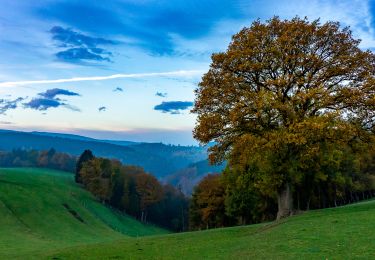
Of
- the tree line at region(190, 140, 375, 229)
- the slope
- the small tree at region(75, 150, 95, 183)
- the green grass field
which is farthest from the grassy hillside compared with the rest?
the slope

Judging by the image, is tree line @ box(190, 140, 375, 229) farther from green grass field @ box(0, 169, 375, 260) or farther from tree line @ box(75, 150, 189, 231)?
tree line @ box(75, 150, 189, 231)

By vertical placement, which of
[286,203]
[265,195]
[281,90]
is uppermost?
[281,90]

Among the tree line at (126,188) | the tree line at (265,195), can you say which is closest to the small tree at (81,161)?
the tree line at (126,188)

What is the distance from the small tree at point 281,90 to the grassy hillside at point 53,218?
32676mm

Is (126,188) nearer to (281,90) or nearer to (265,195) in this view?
(265,195)

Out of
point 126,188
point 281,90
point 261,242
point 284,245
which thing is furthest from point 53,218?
point 284,245

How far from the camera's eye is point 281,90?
37469 mm

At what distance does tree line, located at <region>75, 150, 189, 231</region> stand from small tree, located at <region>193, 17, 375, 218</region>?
106 m

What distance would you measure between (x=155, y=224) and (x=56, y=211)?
59.1m

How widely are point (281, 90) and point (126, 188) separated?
11772 cm

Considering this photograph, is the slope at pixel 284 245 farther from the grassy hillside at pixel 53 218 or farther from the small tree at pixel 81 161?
the small tree at pixel 81 161

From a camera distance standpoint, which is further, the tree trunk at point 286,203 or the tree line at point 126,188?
the tree line at point 126,188

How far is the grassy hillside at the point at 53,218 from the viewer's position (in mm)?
70819

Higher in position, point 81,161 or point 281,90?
point 281,90
